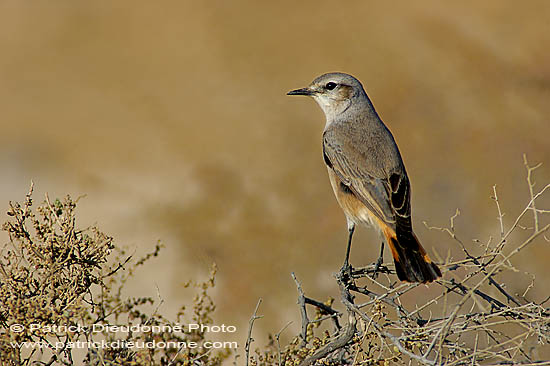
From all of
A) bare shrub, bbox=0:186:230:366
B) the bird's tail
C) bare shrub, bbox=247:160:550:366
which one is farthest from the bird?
bare shrub, bbox=0:186:230:366

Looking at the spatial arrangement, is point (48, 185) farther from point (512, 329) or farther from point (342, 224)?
point (512, 329)

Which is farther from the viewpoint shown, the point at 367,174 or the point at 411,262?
the point at 367,174

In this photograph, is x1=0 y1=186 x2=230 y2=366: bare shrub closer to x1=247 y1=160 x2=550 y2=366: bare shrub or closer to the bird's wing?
x1=247 y1=160 x2=550 y2=366: bare shrub

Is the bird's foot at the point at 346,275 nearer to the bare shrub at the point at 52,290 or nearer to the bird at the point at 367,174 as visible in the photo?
the bird at the point at 367,174

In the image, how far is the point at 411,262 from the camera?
3957mm

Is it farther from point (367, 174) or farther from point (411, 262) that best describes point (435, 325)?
point (367, 174)

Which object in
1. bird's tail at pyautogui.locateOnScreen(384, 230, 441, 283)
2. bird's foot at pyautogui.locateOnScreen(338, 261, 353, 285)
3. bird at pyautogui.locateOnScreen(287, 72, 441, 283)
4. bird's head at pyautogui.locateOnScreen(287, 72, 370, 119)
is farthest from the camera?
bird's head at pyautogui.locateOnScreen(287, 72, 370, 119)

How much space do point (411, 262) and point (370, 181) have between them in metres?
0.84

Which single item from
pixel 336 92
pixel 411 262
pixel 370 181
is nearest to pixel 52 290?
pixel 411 262

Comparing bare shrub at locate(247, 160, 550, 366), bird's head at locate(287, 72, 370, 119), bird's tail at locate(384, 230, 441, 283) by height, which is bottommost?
bare shrub at locate(247, 160, 550, 366)

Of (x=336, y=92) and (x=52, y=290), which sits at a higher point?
(x=336, y=92)

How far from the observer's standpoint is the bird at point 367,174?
4.09 meters

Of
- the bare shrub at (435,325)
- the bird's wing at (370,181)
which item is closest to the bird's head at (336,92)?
the bird's wing at (370,181)

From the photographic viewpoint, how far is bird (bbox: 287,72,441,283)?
161 inches
